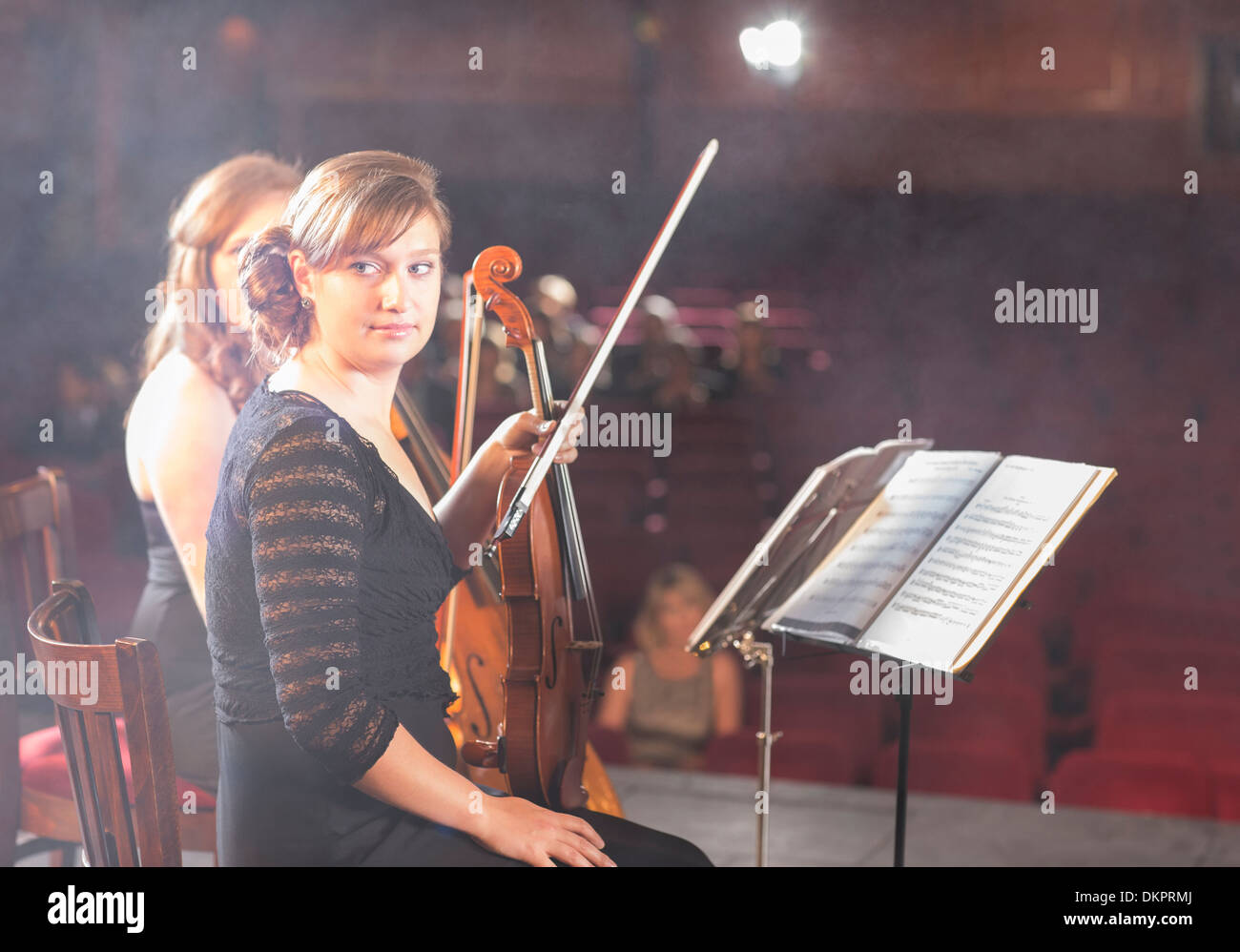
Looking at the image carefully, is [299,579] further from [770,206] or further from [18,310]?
[770,206]

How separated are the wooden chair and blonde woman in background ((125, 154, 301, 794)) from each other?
0.45ft

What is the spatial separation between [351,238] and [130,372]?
4016 millimetres

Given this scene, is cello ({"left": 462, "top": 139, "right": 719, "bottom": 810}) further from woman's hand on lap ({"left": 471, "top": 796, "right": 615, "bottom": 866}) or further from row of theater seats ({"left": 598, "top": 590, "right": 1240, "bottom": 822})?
row of theater seats ({"left": 598, "top": 590, "right": 1240, "bottom": 822})

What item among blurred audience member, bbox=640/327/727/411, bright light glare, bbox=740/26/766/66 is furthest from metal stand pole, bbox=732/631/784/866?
blurred audience member, bbox=640/327/727/411

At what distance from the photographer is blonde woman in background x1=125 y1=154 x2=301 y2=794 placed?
5.36 ft

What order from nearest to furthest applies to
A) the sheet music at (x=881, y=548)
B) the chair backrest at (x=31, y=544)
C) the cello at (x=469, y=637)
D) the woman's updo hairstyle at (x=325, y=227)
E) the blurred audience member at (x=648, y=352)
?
the woman's updo hairstyle at (x=325, y=227) → the sheet music at (x=881, y=548) → the cello at (x=469, y=637) → the chair backrest at (x=31, y=544) → the blurred audience member at (x=648, y=352)

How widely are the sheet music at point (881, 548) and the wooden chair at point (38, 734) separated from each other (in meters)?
0.86

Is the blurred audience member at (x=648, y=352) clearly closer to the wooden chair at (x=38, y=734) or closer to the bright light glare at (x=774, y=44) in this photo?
the bright light glare at (x=774, y=44)

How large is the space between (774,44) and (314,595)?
1203 mm

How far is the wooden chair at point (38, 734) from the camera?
1.65 metres

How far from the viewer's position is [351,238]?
1.28 metres

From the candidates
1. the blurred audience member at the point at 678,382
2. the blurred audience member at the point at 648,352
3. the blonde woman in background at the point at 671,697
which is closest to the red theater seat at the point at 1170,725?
the blonde woman in background at the point at 671,697

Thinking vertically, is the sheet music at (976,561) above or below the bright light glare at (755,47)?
below

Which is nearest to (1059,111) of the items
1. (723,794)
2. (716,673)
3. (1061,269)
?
(1061,269)
